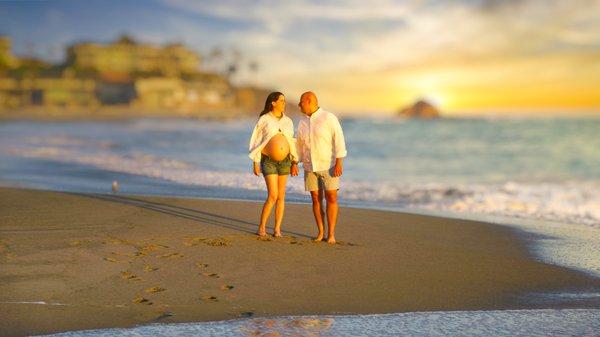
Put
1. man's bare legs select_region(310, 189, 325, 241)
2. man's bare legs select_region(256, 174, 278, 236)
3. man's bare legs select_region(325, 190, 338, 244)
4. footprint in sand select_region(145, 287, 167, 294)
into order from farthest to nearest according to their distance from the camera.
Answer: man's bare legs select_region(256, 174, 278, 236)
man's bare legs select_region(310, 189, 325, 241)
man's bare legs select_region(325, 190, 338, 244)
footprint in sand select_region(145, 287, 167, 294)

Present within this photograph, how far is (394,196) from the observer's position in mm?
15305

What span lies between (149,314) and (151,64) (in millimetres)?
159498

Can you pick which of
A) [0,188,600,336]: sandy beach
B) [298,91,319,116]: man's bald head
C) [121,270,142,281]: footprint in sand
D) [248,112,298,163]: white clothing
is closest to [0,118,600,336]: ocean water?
[0,188,600,336]: sandy beach

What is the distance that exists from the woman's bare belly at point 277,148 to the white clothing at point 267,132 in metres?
0.04

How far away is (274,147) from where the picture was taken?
845cm

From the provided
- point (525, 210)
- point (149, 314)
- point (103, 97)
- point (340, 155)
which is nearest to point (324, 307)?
point (149, 314)

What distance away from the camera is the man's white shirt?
322 inches

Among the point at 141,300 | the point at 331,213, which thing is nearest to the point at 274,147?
the point at 331,213

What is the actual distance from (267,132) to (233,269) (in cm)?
223

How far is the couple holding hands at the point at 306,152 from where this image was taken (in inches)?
322

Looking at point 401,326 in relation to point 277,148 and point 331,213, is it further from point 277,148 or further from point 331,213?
point 277,148

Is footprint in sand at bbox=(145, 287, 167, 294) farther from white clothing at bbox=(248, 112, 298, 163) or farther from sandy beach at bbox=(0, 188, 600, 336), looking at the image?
white clothing at bbox=(248, 112, 298, 163)

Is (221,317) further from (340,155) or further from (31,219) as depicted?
(31,219)

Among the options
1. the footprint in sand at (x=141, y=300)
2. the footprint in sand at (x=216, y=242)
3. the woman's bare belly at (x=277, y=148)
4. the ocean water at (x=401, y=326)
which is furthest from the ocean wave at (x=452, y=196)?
the footprint in sand at (x=141, y=300)
